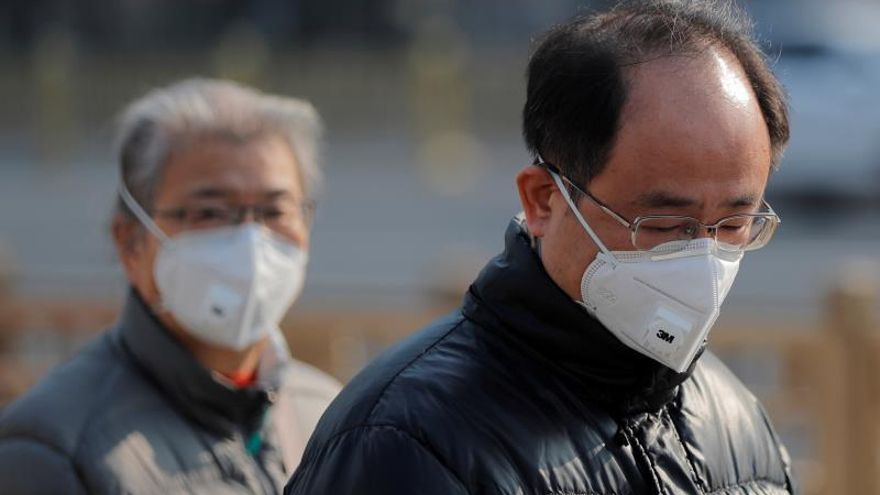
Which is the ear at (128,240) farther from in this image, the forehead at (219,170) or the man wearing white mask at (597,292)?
the man wearing white mask at (597,292)

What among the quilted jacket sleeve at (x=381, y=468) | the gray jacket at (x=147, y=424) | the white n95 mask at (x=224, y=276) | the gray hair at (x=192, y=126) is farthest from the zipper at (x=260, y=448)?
A: the quilted jacket sleeve at (x=381, y=468)

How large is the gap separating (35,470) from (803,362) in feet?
13.7

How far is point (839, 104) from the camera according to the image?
1778 centimetres

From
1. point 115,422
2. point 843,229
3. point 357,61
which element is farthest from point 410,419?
point 357,61

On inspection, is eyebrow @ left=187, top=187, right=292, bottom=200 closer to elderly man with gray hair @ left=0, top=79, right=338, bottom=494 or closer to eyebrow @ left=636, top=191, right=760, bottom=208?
elderly man with gray hair @ left=0, top=79, right=338, bottom=494

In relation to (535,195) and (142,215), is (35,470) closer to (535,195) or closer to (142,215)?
(142,215)

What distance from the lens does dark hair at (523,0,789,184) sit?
81.9 inches

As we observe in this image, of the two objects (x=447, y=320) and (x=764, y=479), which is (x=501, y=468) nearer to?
(x=447, y=320)

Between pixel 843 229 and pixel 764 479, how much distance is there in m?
15.2

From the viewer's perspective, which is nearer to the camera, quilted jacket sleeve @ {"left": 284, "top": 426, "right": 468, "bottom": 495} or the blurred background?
quilted jacket sleeve @ {"left": 284, "top": 426, "right": 468, "bottom": 495}

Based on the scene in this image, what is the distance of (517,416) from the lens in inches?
80.9

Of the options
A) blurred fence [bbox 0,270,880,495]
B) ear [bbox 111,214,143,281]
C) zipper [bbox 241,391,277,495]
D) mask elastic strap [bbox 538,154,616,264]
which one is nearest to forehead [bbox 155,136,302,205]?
ear [bbox 111,214,143,281]

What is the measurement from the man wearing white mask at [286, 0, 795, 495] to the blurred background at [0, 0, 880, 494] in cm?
419

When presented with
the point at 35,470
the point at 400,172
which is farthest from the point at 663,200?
the point at 400,172
